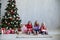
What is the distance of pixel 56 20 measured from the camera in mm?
8859

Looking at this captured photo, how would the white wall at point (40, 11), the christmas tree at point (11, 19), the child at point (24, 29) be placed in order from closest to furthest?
1. the christmas tree at point (11, 19)
2. the child at point (24, 29)
3. the white wall at point (40, 11)

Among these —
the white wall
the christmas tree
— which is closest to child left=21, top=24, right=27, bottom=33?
the christmas tree

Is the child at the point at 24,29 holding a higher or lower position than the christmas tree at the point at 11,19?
lower

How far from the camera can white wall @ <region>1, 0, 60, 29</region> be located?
8.72m

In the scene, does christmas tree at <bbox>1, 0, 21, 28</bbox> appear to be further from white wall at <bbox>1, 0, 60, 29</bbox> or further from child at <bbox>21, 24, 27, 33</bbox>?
white wall at <bbox>1, 0, 60, 29</bbox>

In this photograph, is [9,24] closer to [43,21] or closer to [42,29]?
[42,29]

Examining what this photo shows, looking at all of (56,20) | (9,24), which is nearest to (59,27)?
(56,20)

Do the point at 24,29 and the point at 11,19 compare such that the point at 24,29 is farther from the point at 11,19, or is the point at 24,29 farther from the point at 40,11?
the point at 40,11

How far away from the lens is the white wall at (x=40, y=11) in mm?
8719

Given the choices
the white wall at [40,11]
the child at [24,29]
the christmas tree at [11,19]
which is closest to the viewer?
the christmas tree at [11,19]

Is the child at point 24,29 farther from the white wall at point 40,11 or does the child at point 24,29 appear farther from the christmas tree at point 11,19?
the white wall at point 40,11

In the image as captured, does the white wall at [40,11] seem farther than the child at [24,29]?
Yes

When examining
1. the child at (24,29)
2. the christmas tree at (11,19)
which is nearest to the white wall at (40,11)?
the child at (24,29)

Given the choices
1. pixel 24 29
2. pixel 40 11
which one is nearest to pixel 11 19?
pixel 24 29
